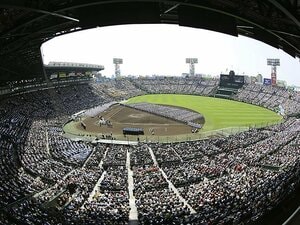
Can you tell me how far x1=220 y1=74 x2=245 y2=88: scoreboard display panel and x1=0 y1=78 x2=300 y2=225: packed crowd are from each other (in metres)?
61.2

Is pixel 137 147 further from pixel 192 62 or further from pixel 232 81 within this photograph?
pixel 192 62

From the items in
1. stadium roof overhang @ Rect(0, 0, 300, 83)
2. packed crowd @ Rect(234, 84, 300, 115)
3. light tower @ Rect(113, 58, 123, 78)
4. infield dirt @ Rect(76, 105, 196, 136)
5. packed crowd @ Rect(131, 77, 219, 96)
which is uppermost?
light tower @ Rect(113, 58, 123, 78)

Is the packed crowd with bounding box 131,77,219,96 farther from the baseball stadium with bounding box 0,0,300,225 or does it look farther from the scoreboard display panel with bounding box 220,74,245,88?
the baseball stadium with bounding box 0,0,300,225

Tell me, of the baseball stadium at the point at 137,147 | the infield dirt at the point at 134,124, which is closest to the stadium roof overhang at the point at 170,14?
the baseball stadium at the point at 137,147

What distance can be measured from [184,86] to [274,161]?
3853 inches

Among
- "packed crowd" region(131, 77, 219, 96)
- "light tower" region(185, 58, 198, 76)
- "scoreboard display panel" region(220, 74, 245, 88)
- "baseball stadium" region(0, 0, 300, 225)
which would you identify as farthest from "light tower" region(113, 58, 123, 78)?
"baseball stadium" region(0, 0, 300, 225)

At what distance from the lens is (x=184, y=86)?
433 feet

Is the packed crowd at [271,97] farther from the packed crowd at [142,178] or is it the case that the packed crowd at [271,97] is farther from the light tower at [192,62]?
the light tower at [192,62]

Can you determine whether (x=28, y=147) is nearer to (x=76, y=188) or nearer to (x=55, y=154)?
(x=55, y=154)

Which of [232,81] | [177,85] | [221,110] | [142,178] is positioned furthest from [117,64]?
[142,178]

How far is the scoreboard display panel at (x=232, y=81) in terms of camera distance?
4692 inches

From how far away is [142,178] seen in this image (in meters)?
34.5

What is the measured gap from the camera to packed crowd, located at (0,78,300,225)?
2241 centimetres

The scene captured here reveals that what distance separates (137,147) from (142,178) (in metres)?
17.6
